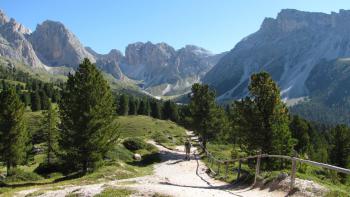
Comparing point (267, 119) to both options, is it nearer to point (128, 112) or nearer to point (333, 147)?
point (333, 147)

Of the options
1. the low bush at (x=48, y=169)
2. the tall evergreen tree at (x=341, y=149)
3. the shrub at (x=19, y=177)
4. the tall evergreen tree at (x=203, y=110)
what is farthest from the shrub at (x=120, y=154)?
the tall evergreen tree at (x=341, y=149)

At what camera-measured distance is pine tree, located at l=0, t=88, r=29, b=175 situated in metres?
50.6

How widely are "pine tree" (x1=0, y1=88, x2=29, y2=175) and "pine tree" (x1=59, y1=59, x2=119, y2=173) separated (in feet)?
51.8

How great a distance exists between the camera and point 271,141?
121 ft

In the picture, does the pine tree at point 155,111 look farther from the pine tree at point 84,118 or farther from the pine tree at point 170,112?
the pine tree at point 84,118

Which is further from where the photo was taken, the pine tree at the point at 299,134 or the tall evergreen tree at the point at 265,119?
the pine tree at the point at 299,134

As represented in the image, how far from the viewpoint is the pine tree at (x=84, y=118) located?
37938 mm

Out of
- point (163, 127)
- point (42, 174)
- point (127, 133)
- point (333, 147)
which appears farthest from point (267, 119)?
point (163, 127)

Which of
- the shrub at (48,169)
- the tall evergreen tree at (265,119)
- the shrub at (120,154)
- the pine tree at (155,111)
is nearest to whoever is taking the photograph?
the tall evergreen tree at (265,119)

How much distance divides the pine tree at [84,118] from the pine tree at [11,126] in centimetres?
1580

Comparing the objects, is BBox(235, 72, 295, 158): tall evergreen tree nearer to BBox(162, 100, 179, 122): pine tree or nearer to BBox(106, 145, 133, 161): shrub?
BBox(106, 145, 133, 161): shrub

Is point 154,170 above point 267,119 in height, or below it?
below

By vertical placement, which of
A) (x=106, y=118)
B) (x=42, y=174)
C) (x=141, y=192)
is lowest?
(x=42, y=174)

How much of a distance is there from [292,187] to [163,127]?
96399 mm
